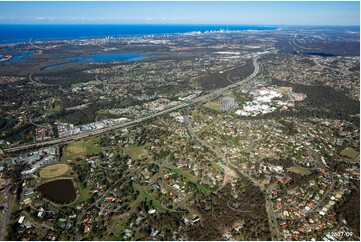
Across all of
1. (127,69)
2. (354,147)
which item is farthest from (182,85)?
(354,147)

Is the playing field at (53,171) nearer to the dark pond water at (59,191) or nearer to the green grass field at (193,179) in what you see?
the dark pond water at (59,191)

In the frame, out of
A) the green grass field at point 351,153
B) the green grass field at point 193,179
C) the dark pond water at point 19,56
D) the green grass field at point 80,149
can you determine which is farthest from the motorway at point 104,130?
the dark pond water at point 19,56

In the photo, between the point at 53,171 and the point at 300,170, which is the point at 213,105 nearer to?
the point at 300,170

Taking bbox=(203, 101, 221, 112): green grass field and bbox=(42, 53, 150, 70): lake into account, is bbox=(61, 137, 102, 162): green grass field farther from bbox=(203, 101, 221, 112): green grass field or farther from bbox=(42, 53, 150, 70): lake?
bbox=(42, 53, 150, 70): lake

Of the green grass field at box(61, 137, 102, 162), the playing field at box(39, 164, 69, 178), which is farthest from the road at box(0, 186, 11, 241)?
the green grass field at box(61, 137, 102, 162)

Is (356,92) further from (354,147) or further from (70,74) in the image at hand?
(70,74)
